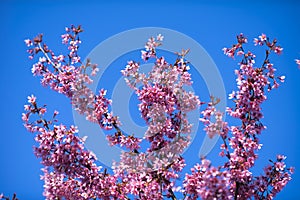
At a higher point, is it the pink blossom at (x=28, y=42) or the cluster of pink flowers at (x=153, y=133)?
the pink blossom at (x=28, y=42)

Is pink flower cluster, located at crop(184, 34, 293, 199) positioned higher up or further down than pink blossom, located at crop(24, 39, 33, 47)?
further down

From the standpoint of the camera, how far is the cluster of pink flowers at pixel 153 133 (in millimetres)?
4320

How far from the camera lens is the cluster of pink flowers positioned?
432 centimetres

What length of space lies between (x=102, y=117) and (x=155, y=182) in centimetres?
91

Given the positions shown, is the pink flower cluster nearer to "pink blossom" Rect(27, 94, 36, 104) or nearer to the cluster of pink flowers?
the cluster of pink flowers

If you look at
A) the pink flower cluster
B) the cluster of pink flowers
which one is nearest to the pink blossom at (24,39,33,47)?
the cluster of pink flowers

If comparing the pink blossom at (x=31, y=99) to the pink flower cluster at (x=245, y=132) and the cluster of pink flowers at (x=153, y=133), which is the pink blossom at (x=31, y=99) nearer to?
the cluster of pink flowers at (x=153, y=133)

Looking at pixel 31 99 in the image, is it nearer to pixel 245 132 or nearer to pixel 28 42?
pixel 28 42

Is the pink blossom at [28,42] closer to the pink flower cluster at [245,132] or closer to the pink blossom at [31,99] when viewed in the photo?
the pink blossom at [31,99]

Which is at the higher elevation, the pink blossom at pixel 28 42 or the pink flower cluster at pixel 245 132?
the pink blossom at pixel 28 42

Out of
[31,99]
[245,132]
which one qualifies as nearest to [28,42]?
[31,99]

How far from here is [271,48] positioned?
14.4ft

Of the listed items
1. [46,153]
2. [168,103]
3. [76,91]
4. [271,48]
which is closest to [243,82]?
[271,48]

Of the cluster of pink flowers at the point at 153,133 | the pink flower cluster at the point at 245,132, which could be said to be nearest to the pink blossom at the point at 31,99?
the cluster of pink flowers at the point at 153,133
